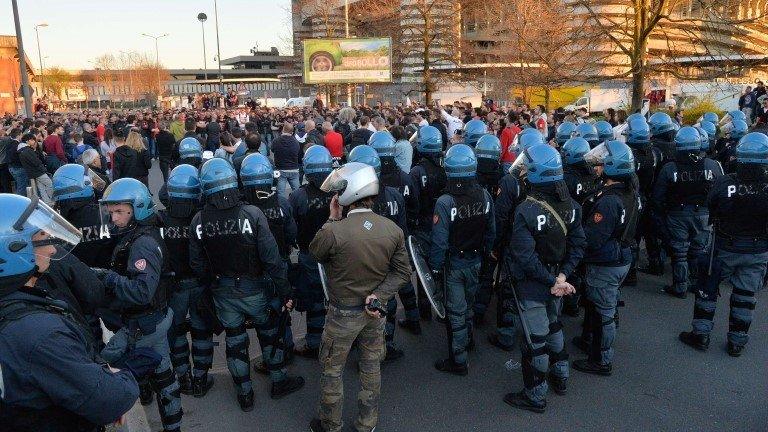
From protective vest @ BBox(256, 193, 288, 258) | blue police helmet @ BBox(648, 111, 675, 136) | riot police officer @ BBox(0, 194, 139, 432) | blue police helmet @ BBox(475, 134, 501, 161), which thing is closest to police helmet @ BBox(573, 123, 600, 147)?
blue police helmet @ BBox(648, 111, 675, 136)

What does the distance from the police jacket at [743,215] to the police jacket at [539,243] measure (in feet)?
5.91

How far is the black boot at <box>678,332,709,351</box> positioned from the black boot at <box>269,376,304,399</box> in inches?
157

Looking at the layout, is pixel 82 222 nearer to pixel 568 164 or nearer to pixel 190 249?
pixel 190 249

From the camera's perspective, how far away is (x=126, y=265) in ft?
12.2

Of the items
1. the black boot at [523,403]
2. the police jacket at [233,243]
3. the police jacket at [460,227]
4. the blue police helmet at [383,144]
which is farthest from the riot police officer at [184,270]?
the black boot at [523,403]

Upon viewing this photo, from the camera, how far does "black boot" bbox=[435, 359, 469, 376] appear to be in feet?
16.8

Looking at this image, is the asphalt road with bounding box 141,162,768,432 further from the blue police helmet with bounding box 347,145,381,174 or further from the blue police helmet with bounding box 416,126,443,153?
the blue police helmet with bounding box 416,126,443,153

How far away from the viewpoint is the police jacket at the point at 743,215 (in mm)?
5086

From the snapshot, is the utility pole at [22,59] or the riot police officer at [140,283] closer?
the riot police officer at [140,283]

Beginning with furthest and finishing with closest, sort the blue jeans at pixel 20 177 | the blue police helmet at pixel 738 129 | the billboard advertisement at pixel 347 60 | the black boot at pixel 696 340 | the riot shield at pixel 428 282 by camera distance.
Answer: the billboard advertisement at pixel 347 60
the blue jeans at pixel 20 177
the blue police helmet at pixel 738 129
the black boot at pixel 696 340
the riot shield at pixel 428 282

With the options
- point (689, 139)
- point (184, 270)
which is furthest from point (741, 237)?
point (184, 270)

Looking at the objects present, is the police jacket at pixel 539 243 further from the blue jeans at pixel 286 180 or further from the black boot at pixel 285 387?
the blue jeans at pixel 286 180

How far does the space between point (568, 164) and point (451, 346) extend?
2885mm

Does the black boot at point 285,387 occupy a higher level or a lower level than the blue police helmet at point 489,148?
lower
